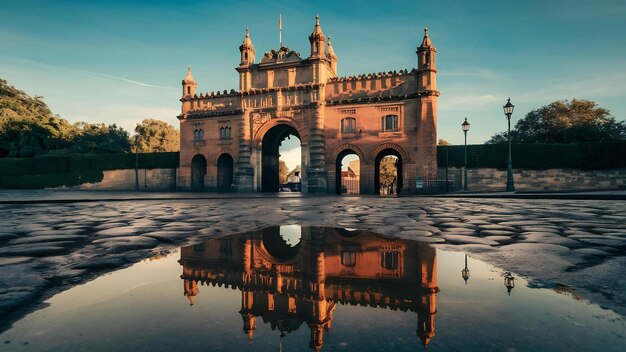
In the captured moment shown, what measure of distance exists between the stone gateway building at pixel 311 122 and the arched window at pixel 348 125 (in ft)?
0.26

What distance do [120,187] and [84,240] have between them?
34533 millimetres

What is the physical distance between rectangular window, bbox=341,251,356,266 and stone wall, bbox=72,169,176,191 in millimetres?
32584

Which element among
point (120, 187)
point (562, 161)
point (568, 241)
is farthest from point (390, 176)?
point (568, 241)

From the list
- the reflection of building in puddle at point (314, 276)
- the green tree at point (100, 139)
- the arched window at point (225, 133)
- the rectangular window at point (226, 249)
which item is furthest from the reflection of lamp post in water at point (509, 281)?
the green tree at point (100, 139)

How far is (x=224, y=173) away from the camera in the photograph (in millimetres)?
30703

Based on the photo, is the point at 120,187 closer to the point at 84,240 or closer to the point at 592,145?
the point at 84,240

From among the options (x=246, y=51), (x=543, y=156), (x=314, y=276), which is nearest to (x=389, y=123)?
(x=543, y=156)

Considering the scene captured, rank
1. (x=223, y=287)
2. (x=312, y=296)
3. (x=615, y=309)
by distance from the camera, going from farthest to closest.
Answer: (x=223, y=287)
(x=312, y=296)
(x=615, y=309)

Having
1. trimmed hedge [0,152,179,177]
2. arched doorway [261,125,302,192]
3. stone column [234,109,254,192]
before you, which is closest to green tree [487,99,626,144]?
arched doorway [261,125,302,192]

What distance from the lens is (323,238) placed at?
14.2 feet

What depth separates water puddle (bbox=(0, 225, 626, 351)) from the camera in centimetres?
149

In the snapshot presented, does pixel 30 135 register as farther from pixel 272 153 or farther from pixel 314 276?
pixel 314 276

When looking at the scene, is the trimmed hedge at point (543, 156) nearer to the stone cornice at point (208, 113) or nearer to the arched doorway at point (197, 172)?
the stone cornice at point (208, 113)

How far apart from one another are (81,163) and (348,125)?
29707 mm
